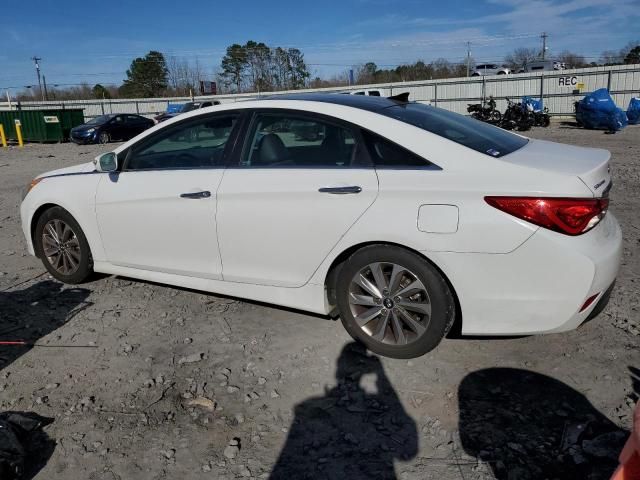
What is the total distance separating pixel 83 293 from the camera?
15.9ft

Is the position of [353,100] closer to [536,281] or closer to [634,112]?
[536,281]

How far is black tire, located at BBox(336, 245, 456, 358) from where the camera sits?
3.22m

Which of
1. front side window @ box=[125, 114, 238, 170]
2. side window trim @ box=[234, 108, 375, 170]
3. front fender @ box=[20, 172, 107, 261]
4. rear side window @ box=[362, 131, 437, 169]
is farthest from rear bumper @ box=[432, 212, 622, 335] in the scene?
front fender @ box=[20, 172, 107, 261]

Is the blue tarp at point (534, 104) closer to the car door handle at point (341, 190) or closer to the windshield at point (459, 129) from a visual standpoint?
the windshield at point (459, 129)

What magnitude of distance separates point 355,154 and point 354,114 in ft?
0.91

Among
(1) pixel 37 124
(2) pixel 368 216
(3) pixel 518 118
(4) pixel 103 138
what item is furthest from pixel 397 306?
(1) pixel 37 124

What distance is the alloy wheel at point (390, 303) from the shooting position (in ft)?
10.9

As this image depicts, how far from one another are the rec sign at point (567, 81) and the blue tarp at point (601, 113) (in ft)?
17.6

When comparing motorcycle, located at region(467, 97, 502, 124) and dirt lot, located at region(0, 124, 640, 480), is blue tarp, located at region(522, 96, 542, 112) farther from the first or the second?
dirt lot, located at region(0, 124, 640, 480)

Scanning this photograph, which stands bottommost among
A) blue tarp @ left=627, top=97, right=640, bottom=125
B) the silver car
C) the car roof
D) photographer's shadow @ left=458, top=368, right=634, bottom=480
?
photographer's shadow @ left=458, top=368, right=634, bottom=480

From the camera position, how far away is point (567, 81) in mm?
26469

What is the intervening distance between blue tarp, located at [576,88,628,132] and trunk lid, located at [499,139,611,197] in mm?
19154

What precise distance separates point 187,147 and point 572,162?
2.73 m

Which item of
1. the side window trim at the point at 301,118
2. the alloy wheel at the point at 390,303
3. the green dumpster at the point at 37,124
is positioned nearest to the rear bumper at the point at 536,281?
the alloy wheel at the point at 390,303
